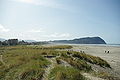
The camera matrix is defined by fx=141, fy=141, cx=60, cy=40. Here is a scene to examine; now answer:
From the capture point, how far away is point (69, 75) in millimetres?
13891

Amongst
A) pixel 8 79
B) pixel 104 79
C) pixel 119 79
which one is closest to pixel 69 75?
pixel 104 79

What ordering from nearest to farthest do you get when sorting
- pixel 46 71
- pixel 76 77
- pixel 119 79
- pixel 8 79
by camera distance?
pixel 76 77, pixel 8 79, pixel 46 71, pixel 119 79

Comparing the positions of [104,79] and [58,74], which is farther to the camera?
[104,79]

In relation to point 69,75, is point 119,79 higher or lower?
lower

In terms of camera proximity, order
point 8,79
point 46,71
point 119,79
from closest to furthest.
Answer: point 8,79 → point 46,71 → point 119,79

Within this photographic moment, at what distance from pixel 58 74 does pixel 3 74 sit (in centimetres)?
669

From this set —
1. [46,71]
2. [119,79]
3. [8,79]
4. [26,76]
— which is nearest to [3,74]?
[8,79]

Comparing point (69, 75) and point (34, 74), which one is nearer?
point (69, 75)

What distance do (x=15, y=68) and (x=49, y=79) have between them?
6.11 metres

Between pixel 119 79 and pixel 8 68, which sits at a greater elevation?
pixel 8 68

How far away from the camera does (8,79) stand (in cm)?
1472

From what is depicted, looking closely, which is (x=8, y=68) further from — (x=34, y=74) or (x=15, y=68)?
(x=34, y=74)

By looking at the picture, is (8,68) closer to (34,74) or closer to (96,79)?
(34,74)

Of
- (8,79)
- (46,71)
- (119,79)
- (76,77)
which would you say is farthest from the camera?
(119,79)
